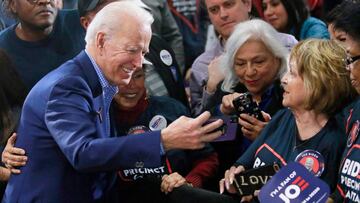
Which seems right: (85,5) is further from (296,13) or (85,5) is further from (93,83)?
(93,83)

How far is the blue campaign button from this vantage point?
195 centimetres

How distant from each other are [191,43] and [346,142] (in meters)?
2.07

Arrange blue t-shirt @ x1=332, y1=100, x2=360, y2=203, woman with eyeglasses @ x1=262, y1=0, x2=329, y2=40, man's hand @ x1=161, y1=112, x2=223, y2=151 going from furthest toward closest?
woman with eyeglasses @ x1=262, y1=0, x2=329, y2=40
blue t-shirt @ x1=332, y1=100, x2=360, y2=203
man's hand @ x1=161, y1=112, x2=223, y2=151

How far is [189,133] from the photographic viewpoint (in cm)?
206

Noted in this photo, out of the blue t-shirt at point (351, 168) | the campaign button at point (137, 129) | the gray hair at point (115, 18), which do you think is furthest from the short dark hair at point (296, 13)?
the gray hair at point (115, 18)

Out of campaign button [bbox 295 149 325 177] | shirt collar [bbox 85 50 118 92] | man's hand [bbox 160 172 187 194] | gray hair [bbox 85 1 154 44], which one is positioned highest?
gray hair [bbox 85 1 154 44]

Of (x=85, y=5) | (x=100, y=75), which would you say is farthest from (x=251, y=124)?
(x=85, y=5)

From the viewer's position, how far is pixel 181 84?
3.40m

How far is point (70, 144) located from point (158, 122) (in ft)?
3.06

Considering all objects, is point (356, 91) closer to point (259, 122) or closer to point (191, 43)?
point (259, 122)

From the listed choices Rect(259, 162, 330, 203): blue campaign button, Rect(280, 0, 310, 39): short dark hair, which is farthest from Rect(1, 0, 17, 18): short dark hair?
Rect(259, 162, 330, 203): blue campaign button

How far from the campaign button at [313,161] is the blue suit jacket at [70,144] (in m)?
0.55

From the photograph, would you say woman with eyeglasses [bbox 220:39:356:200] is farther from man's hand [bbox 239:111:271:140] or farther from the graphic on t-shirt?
man's hand [bbox 239:111:271:140]

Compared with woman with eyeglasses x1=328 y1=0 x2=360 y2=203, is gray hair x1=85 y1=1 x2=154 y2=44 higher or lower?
higher
